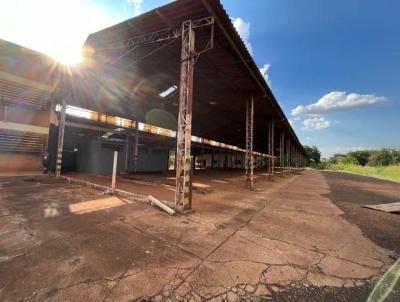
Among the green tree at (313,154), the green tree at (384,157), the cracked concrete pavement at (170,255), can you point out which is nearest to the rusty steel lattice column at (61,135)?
the cracked concrete pavement at (170,255)

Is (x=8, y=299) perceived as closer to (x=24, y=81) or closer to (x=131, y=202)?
(x=131, y=202)

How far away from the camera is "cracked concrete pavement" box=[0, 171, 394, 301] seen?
256 cm

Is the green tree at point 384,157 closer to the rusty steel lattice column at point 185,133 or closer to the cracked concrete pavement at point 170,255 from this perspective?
the cracked concrete pavement at point 170,255

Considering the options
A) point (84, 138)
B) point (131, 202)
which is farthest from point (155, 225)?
point (84, 138)

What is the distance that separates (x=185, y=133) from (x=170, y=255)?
3727mm

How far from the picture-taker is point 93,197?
24.9 feet

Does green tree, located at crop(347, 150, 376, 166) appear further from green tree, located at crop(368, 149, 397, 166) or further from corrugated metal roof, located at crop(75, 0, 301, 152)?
corrugated metal roof, located at crop(75, 0, 301, 152)

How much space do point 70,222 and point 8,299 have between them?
2666 mm

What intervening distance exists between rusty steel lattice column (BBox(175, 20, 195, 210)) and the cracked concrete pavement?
666 mm

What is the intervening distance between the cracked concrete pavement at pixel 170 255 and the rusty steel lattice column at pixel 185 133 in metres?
0.67

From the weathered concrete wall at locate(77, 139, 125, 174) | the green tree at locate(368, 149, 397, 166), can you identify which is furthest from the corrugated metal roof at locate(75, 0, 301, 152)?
the green tree at locate(368, 149, 397, 166)

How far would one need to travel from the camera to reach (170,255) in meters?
3.44

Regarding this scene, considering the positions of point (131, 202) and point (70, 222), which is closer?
point (70, 222)

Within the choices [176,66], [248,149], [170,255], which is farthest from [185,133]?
[248,149]
